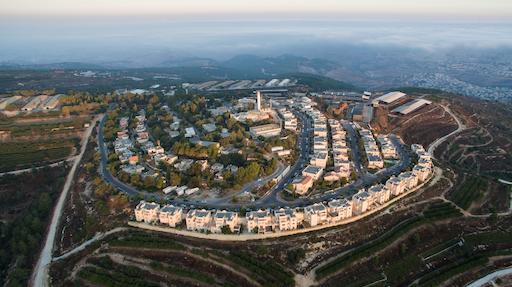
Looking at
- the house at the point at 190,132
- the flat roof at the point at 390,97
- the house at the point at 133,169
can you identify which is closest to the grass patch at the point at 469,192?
the flat roof at the point at 390,97

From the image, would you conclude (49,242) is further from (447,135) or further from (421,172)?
(447,135)

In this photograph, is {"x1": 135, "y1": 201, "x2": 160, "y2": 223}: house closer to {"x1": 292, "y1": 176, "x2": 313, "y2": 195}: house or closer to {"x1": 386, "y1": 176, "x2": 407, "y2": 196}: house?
{"x1": 292, "y1": 176, "x2": 313, "y2": 195}: house

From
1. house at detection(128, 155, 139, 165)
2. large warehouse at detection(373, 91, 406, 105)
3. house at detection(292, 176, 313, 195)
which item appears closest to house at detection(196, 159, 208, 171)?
house at detection(128, 155, 139, 165)

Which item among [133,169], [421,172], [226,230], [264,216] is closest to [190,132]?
[133,169]

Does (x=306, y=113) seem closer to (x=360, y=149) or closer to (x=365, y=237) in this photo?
(x=360, y=149)

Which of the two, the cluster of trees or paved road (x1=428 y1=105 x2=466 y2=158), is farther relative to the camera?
paved road (x1=428 y1=105 x2=466 y2=158)

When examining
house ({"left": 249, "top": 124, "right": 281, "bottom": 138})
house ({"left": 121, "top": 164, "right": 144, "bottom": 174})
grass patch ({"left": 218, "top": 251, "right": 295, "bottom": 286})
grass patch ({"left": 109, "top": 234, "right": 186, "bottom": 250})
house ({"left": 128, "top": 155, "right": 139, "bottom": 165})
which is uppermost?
house ({"left": 249, "top": 124, "right": 281, "bottom": 138})

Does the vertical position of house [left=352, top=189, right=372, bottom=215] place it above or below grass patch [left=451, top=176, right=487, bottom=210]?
above
